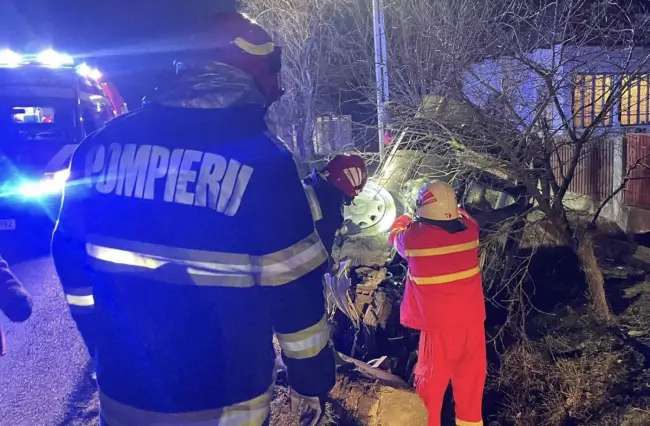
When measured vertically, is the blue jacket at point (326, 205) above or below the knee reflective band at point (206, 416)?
above

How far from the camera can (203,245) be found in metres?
1.72

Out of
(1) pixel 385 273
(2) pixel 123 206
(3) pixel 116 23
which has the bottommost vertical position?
(1) pixel 385 273

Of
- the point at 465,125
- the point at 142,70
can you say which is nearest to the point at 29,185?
the point at 465,125

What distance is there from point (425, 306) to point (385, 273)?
231 cm

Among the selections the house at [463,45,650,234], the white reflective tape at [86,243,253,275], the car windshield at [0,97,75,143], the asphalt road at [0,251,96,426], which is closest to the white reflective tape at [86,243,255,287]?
the white reflective tape at [86,243,253,275]

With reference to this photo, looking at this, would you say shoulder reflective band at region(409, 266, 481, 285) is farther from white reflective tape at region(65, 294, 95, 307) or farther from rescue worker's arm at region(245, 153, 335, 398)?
white reflective tape at region(65, 294, 95, 307)

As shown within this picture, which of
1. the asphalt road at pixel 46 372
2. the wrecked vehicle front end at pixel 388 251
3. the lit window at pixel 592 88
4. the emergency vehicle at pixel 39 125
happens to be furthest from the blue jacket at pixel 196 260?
the emergency vehicle at pixel 39 125

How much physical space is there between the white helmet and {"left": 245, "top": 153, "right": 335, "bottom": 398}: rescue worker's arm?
162cm

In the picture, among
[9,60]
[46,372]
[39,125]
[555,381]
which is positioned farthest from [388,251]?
[9,60]

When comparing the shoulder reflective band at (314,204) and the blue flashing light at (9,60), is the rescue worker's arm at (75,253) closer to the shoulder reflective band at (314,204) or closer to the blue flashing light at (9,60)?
the shoulder reflective band at (314,204)

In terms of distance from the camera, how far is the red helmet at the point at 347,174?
2354 mm

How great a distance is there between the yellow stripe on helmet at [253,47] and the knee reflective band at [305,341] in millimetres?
933

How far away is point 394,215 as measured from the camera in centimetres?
554

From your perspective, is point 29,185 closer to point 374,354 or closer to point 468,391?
point 374,354
